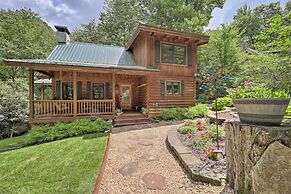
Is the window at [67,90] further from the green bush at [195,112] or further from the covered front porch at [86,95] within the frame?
the green bush at [195,112]

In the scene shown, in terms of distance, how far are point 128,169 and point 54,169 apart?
6.54 feet

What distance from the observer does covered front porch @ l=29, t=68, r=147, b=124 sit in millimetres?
8109

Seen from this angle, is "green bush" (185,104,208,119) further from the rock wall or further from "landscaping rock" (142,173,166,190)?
the rock wall

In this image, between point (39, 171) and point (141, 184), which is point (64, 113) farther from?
point (141, 184)

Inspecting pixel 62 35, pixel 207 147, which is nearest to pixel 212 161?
pixel 207 147

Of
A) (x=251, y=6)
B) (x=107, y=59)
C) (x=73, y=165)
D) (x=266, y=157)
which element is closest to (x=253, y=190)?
(x=266, y=157)

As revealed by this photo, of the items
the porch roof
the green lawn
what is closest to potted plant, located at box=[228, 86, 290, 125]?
the green lawn

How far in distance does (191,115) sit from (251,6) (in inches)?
1304

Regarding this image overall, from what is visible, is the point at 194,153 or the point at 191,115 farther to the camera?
the point at 191,115

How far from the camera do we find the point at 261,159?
79.0 inches

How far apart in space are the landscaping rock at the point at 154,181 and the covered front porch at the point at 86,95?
581 centimetres

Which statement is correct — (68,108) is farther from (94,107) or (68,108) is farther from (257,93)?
(257,93)

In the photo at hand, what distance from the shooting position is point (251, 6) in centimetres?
3002

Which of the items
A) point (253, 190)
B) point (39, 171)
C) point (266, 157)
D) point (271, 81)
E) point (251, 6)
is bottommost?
point (39, 171)
